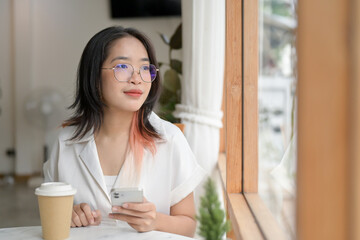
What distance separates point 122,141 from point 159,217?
10.3 inches

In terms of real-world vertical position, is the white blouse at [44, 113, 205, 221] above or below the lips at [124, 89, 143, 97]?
below

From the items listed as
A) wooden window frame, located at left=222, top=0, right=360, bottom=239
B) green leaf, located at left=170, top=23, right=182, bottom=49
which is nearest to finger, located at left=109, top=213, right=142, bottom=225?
wooden window frame, located at left=222, top=0, right=360, bottom=239

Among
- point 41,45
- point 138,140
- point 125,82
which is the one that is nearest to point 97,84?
point 125,82

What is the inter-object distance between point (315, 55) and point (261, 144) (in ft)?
6.08

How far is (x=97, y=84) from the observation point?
5.21 ft

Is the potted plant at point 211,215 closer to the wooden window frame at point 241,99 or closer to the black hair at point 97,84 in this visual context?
the black hair at point 97,84

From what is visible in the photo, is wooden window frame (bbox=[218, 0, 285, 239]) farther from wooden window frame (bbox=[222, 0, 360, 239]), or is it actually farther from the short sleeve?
wooden window frame (bbox=[222, 0, 360, 239])

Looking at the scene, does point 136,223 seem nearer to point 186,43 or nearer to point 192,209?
point 192,209

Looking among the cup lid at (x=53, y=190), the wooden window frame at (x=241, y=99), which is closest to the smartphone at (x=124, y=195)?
the cup lid at (x=53, y=190)

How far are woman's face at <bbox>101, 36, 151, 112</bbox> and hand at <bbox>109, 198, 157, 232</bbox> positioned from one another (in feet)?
1.10

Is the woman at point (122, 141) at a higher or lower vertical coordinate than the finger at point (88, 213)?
higher

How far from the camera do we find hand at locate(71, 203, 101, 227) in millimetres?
1438

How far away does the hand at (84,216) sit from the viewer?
4.72ft

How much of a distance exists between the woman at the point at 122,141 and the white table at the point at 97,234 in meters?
0.08
